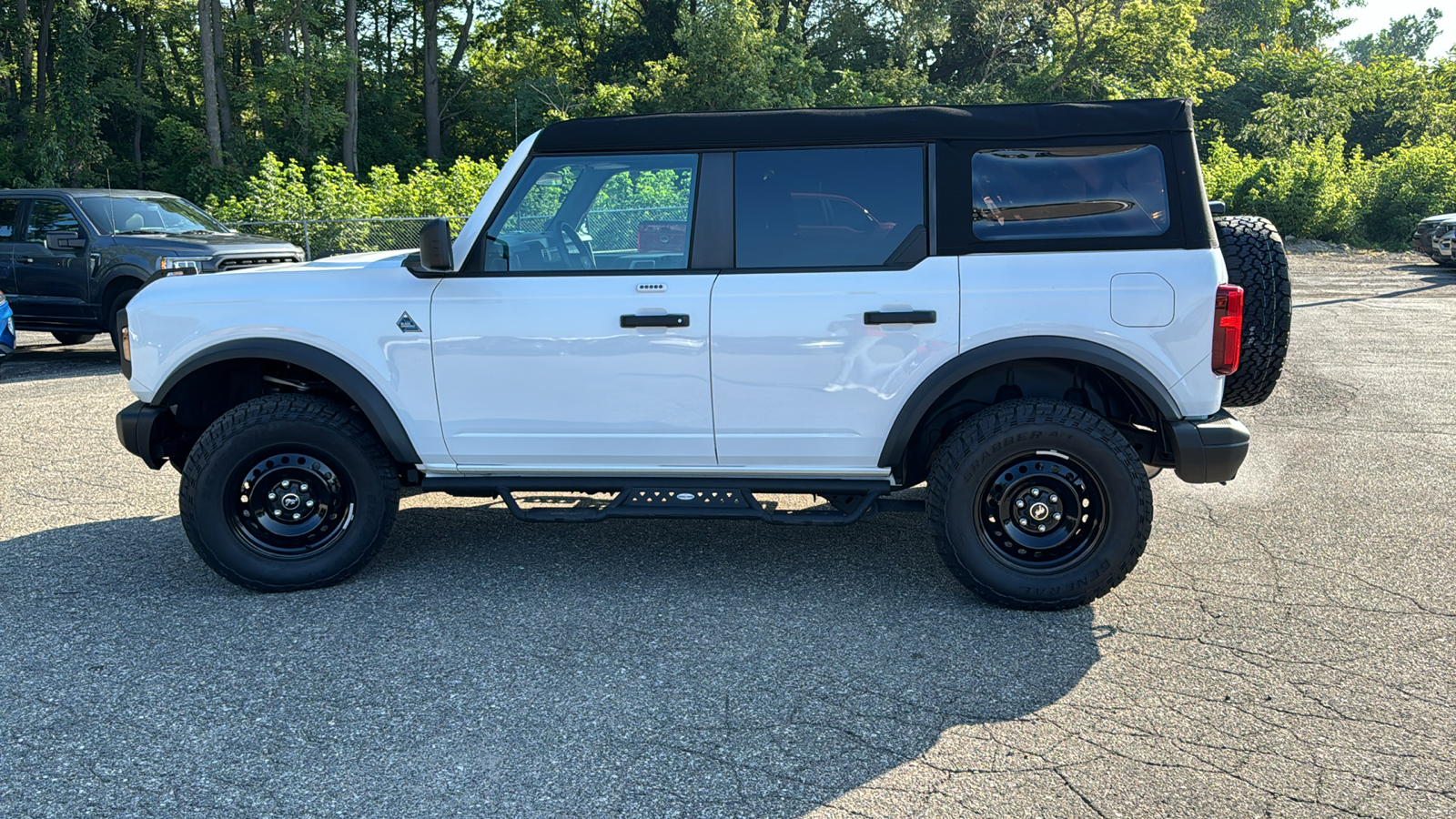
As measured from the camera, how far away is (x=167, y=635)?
170 inches

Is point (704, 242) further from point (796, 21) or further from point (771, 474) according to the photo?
point (796, 21)

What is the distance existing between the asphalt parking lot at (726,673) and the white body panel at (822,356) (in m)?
0.67

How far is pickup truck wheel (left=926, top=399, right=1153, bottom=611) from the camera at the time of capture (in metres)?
4.30

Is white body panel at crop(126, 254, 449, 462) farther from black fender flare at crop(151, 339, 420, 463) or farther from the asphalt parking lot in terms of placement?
the asphalt parking lot

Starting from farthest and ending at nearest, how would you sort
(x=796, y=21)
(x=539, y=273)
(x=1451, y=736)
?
(x=796, y=21) < (x=539, y=273) < (x=1451, y=736)

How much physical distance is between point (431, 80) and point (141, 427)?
124 ft

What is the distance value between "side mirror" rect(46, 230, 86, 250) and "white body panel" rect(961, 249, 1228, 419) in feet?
35.2

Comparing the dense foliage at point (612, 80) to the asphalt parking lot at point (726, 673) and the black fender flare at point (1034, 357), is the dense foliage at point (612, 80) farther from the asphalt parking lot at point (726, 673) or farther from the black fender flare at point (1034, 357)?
the black fender flare at point (1034, 357)

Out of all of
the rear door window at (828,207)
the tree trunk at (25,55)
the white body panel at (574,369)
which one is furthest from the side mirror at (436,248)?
the tree trunk at (25,55)

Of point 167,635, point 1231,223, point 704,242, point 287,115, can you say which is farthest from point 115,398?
point 287,115

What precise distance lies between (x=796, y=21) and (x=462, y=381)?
137ft

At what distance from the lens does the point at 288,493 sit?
474cm

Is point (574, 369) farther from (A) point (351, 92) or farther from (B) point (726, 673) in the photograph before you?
(A) point (351, 92)

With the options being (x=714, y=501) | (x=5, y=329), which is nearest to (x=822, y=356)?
(x=714, y=501)
